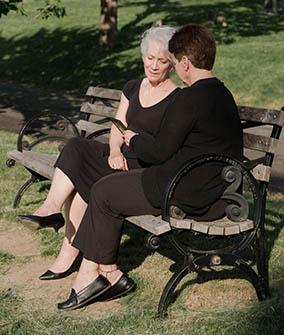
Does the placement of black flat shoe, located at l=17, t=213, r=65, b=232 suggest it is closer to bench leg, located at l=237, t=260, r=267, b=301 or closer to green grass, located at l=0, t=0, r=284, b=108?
bench leg, located at l=237, t=260, r=267, b=301

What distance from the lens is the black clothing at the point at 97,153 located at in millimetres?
4270

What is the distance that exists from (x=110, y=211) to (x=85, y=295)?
565 mm

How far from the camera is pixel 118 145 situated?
460 cm

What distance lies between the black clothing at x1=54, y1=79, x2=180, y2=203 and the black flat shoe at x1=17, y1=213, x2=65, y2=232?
28 cm

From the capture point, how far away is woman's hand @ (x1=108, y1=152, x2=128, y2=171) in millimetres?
4441

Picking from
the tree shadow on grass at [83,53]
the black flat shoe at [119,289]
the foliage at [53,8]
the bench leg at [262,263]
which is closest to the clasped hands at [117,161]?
the black flat shoe at [119,289]

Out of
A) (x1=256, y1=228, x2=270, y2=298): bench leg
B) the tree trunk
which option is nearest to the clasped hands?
(x1=256, y1=228, x2=270, y2=298): bench leg

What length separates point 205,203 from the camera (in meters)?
3.75

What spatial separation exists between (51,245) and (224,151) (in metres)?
1.96

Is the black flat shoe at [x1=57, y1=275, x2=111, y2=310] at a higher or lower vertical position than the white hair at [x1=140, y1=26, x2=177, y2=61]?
lower

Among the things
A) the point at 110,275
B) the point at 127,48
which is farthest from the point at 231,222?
the point at 127,48

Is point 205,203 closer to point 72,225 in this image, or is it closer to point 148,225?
point 148,225

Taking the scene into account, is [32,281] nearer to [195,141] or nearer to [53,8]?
[195,141]

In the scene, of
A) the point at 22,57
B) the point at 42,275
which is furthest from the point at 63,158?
the point at 22,57
